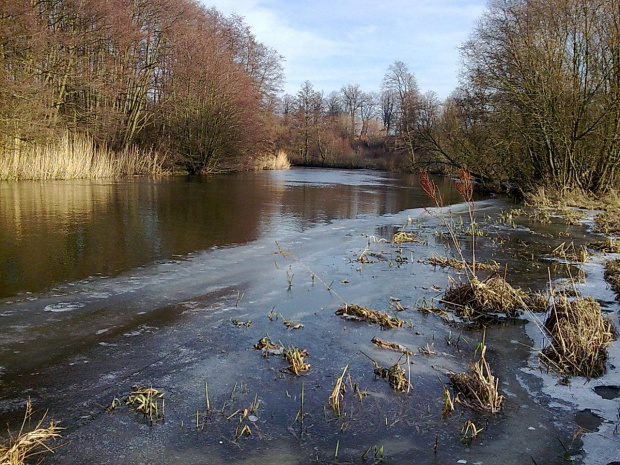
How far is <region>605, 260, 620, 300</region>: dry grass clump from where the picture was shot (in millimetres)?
5779

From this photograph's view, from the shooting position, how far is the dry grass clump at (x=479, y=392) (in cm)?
324

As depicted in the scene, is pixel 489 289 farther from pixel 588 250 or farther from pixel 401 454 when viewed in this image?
pixel 588 250

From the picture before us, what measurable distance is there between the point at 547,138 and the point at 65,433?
16375 mm

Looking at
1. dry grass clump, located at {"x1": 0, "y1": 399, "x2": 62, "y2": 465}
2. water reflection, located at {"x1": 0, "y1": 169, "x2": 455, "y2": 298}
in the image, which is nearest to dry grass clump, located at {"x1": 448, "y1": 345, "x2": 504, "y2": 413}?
dry grass clump, located at {"x1": 0, "y1": 399, "x2": 62, "y2": 465}

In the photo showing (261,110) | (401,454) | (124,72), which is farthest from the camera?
(261,110)

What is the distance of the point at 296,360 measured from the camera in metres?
3.72

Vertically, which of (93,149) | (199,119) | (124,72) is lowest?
(93,149)

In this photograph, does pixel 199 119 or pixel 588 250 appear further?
pixel 199 119

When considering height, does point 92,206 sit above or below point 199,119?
below

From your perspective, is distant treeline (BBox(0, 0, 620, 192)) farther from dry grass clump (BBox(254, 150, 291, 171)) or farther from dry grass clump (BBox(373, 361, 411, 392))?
dry grass clump (BBox(373, 361, 411, 392))

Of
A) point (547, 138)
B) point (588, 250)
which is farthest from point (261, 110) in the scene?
point (588, 250)

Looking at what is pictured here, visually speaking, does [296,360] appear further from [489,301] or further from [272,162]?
[272,162]

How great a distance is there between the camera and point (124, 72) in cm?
2373

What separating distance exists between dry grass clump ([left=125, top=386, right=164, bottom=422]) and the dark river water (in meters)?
0.06
